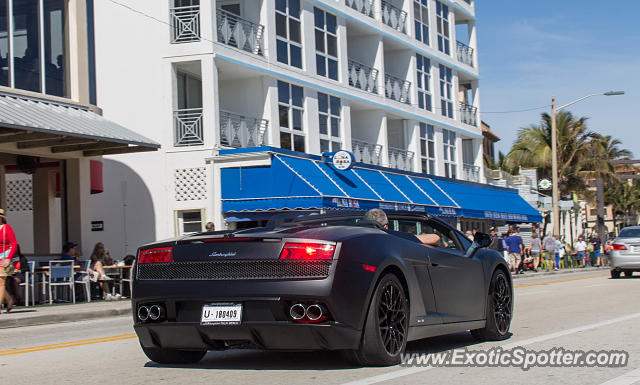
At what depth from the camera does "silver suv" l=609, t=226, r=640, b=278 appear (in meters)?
24.6

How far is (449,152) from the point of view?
44.1 meters

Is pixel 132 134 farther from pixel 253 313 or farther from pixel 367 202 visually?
pixel 253 313

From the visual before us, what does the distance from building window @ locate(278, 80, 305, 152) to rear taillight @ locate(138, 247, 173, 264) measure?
23.1m

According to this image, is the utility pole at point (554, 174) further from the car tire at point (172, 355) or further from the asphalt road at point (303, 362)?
the car tire at point (172, 355)

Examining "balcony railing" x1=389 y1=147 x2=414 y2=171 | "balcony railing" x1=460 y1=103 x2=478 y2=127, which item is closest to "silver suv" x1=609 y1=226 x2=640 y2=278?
"balcony railing" x1=389 y1=147 x2=414 y2=171

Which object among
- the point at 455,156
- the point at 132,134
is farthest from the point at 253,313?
the point at 455,156

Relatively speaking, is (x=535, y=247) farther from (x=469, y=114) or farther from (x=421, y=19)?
(x=469, y=114)

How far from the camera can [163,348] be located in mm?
7129

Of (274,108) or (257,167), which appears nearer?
(257,167)

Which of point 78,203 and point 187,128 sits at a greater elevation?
point 187,128

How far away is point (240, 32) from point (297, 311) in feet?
75.1

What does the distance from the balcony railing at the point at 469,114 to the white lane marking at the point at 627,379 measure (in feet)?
132

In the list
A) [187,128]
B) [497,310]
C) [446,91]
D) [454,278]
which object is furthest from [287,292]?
[446,91]

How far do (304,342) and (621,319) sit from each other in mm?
6024
